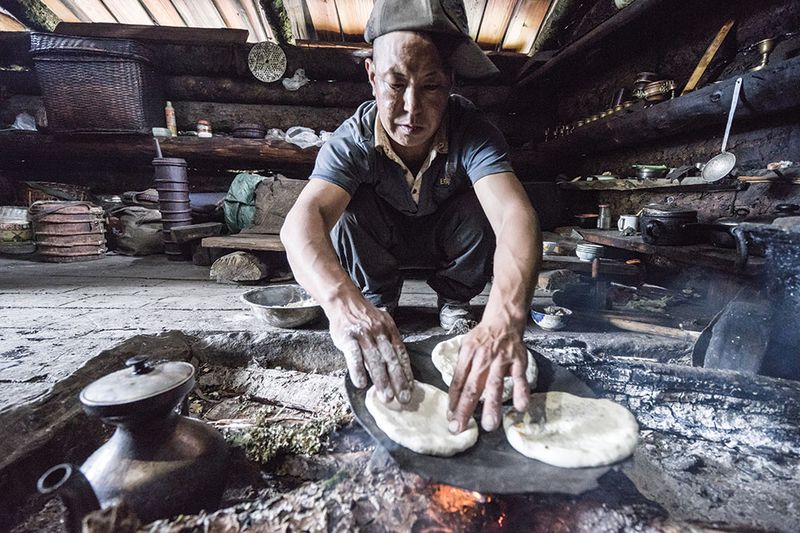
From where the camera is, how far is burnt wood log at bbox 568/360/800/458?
1444mm

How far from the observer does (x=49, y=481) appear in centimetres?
95

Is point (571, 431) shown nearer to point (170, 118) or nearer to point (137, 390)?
point (137, 390)

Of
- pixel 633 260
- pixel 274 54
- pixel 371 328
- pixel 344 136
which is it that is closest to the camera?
pixel 371 328

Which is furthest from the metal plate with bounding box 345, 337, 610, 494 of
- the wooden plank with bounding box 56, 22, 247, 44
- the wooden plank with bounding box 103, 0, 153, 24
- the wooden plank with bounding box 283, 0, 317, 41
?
the wooden plank with bounding box 103, 0, 153, 24

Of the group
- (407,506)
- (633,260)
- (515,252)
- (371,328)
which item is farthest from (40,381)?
(633,260)

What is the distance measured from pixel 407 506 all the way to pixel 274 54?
6288mm

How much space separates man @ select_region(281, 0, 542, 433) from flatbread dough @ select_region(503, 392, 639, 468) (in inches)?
4.3

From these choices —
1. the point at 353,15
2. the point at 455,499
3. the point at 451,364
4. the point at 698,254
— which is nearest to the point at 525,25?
the point at 353,15

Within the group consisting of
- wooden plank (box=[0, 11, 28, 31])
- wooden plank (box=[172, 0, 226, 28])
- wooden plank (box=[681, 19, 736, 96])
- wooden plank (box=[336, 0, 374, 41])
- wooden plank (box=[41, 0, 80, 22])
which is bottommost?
wooden plank (box=[681, 19, 736, 96])

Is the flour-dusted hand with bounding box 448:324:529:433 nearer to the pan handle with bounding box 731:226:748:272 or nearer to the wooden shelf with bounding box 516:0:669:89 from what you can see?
the pan handle with bounding box 731:226:748:272

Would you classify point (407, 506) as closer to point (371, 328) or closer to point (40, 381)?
point (371, 328)

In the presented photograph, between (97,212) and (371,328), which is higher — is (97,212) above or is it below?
above

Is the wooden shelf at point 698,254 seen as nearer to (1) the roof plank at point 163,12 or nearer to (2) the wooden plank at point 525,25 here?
(2) the wooden plank at point 525,25

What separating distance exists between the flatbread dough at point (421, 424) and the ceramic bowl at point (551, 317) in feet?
3.90
